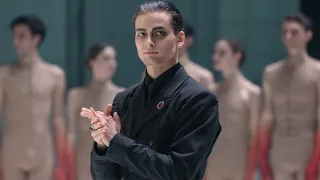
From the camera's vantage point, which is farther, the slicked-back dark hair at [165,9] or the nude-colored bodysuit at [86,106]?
the nude-colored bodysuit at [86,106]

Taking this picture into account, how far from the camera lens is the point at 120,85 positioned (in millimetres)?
4680

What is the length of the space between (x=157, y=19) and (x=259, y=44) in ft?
10.8

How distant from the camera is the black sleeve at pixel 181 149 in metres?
1.45

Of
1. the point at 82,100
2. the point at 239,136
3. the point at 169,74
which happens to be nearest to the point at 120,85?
the point at 82,100

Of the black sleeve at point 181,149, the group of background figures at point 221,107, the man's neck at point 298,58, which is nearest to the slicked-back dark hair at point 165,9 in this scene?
the black sleeve at point 181,149

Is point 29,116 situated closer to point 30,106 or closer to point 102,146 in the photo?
point 30,106

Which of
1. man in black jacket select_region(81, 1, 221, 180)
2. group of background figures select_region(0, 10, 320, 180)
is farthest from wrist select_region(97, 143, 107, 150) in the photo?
group of background figures select_region(0, 10, 320, 180)

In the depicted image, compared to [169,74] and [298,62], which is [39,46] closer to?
[298,62]

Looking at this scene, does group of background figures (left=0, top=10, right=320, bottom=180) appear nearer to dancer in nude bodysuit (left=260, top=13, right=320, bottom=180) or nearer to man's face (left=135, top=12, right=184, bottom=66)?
dancer in nude bodysuit (left=260, top=13, right=320, bottom=180)

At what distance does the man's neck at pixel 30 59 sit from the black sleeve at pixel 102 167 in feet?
10.3

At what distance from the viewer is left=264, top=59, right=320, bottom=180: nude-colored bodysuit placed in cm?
448

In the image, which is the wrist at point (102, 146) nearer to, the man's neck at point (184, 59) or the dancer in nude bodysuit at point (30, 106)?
the dancer in nude bodysuit at point (30, 106)

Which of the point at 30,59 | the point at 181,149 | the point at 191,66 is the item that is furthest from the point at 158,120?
the point at 30,59

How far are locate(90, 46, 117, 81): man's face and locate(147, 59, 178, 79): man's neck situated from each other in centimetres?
307
